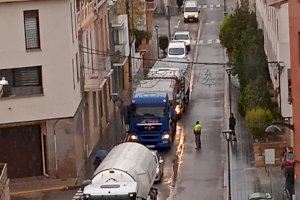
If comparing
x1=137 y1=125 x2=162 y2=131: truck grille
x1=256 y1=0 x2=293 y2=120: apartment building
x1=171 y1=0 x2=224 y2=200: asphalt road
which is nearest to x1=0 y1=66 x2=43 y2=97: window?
x1=137 y1=125 x2=162 y2=131: truck grille

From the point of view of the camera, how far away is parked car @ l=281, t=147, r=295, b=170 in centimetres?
4375

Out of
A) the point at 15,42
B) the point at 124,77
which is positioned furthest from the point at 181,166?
the point at 124,77

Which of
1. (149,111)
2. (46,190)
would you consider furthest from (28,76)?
(149,111)

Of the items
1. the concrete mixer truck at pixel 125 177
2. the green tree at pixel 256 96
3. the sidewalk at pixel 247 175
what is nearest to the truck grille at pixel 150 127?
the sidewalk at pixel 247 175

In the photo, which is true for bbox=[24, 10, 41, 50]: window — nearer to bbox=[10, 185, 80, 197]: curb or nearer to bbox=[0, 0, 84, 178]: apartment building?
bbox=[0, 0, 84, 178]: apartment building

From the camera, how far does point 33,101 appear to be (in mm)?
46875

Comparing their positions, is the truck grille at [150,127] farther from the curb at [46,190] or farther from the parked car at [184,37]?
the parked car at [184,37]

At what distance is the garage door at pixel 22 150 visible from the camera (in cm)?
4750

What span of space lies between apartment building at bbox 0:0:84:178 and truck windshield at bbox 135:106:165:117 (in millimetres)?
5302

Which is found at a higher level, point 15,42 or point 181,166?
point 15,42

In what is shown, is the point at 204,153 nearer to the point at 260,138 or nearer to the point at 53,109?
the point at 260,138

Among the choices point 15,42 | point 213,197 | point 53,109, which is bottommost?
point 213,197

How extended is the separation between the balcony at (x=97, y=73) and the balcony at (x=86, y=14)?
89.2 inches

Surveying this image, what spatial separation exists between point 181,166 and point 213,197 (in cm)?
623
